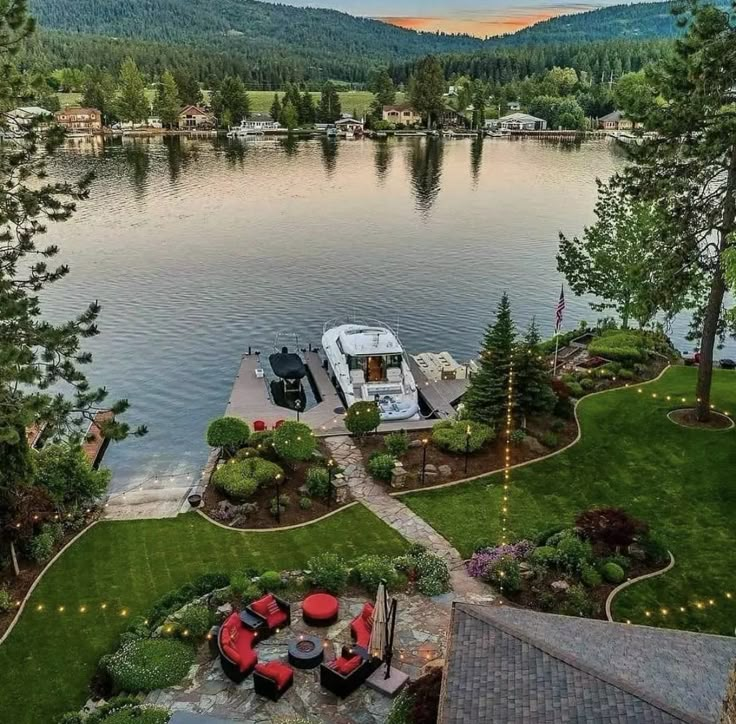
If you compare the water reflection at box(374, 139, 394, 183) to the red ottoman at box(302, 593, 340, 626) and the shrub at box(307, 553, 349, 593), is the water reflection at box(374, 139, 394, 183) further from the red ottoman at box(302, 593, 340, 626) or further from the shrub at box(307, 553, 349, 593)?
the red ottoman at box(302, 593, 340, 626)

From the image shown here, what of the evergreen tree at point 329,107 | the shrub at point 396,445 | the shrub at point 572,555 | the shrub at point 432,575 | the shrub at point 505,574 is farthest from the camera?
the evergreen tree at point 329,107

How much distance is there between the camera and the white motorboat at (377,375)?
29891 mm

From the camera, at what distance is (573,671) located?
31.7ft

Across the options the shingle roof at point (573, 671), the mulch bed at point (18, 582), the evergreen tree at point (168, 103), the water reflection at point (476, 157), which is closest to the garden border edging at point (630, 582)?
the shingle roof at point (573, 671)

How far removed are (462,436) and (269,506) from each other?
761 centimetres

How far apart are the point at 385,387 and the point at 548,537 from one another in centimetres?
1238

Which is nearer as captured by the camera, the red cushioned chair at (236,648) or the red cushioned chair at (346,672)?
the red cushioned chair at (346,672)

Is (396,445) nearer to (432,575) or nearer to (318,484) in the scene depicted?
(318,484)

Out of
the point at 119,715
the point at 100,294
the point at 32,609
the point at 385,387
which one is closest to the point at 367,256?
the point at 100,294

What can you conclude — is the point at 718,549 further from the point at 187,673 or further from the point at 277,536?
the point at 187,673

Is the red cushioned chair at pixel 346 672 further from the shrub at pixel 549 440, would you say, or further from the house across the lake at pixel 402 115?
the house across the lake at pixel 402 115

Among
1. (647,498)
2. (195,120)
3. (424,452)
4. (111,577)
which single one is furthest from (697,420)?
(195,120)

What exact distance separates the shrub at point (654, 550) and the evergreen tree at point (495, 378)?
308 inches

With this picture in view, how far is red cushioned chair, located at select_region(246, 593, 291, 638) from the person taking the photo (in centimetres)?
1598
